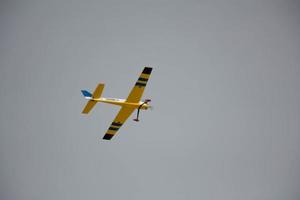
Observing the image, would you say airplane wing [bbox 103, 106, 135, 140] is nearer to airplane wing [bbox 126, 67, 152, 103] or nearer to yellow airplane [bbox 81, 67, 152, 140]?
yellow airplane [bbox 81, 67, 152, 140]

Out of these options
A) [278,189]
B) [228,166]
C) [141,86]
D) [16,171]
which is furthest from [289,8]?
[141,86]

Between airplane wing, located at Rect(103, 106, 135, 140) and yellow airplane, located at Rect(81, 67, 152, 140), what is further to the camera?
airplane wing, located at Rect(103, 106, 135, 140)

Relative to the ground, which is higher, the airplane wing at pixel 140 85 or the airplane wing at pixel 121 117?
the airplane wing at pixel 140 85

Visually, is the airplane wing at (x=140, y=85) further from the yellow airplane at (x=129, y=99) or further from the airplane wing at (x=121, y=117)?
the airplane wing at (x=121, y=117)

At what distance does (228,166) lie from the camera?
220ft

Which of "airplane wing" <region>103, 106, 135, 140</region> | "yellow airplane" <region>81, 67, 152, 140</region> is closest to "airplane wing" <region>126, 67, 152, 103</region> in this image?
"yellow airplane" <region>81, 67, 152, 140</region>

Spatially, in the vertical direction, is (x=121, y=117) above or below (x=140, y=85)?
below

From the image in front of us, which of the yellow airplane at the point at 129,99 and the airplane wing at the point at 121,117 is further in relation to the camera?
the airplane wing at the point at 121,117

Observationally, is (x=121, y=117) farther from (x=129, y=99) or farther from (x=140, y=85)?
(x=140, y=85)

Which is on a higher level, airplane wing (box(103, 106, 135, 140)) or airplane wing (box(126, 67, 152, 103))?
airplane wing (box(126, 67, 152, 103))

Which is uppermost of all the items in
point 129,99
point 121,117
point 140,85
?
point 140,85

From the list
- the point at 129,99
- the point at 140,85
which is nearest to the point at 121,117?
the point at 129,99

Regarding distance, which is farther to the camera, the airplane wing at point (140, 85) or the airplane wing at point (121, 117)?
the airplane wing at point (121, 117)

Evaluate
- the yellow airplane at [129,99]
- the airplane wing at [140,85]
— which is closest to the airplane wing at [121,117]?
the yellow airplane at [129,99]
